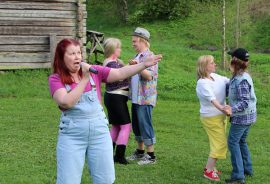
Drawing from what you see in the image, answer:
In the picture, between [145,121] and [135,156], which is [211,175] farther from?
[135,156]

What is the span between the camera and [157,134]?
28.8 ft

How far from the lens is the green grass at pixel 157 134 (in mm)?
6297

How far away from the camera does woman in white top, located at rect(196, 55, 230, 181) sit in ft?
20.1

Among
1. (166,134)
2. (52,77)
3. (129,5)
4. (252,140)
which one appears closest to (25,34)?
(166,134)

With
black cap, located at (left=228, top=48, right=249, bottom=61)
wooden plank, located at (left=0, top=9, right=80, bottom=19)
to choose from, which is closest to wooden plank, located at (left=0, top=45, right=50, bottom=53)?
wooden plank, located at (left=0, top=9, right=80, bottom=19)

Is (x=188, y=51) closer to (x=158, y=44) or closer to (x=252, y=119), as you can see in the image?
(x=158, y=44)

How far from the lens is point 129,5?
32625 mm

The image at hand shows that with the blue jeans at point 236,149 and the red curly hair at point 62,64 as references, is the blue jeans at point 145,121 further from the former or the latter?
the red curly hair at point 62,64

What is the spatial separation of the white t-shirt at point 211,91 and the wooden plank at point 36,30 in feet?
30.0

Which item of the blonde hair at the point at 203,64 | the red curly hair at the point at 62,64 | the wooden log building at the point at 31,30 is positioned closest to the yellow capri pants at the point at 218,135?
the blonde hair at the point at 203,64

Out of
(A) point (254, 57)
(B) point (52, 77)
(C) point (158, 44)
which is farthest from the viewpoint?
(C) point (158, 44)

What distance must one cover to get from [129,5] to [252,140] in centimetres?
2506

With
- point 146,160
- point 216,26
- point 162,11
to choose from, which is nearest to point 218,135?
point 146,160

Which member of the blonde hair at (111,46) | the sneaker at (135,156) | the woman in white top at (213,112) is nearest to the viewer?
the woman in white top at (213,112)
